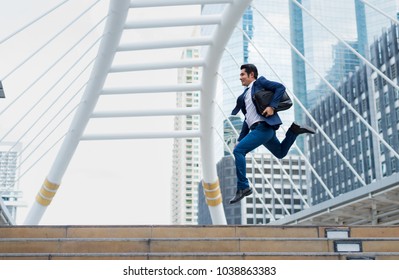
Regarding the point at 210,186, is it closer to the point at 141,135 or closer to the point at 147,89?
the point at 141,135

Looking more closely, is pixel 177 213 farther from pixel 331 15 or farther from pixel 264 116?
pixel 264 116

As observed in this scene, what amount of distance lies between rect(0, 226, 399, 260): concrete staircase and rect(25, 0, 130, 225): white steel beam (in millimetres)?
8384

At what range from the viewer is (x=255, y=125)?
7676mm

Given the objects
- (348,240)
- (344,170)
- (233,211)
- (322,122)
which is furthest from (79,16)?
(233,211)

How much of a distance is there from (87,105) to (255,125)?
11.5 meters

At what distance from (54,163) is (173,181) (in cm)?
17770

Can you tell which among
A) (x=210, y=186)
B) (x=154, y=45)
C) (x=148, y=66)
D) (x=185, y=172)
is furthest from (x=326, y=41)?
(x=154, y=45)

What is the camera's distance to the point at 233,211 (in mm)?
101312

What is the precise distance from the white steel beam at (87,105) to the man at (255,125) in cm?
730

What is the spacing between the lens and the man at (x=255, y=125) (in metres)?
7.54

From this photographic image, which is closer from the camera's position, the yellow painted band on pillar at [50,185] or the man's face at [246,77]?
the man's face at [246,77]

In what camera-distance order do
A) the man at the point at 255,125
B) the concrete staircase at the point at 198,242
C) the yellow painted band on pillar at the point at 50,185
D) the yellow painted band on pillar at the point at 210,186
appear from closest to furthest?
the concrete staircase at the point at 198,242 < the man at the point at 255,125 < the yellow painted band on pillar at the point at 50,185 < the yellow painted band on pillar at the point at 210,186

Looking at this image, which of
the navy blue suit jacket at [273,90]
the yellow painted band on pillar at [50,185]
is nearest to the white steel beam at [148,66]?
the yellow painted band on pillar at [50,185]

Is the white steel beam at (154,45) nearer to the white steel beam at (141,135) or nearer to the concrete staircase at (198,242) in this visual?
the white steel beam at (141,135)
